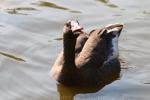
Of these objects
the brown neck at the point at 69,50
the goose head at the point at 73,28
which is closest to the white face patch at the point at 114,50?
the brown neck at the point at 69,50

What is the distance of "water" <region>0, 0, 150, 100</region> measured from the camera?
34.4 ft

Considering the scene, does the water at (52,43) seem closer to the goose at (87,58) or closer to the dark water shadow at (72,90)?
the dark water shadow at (72,90)

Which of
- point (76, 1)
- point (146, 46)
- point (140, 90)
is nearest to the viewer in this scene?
point (140, 90)

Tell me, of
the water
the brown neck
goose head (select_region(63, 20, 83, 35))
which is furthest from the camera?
the water

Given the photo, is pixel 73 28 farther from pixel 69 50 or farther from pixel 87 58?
pixel 87 58

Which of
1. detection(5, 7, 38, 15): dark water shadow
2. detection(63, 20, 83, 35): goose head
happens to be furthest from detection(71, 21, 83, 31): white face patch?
detection(5, 7, 38, 15): dark water shadow

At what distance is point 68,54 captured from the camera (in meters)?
10.5

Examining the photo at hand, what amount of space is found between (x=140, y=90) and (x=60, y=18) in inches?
138

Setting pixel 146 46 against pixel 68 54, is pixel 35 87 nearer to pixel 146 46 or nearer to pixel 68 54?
pixel 68 54

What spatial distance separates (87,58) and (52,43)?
151 centimetres

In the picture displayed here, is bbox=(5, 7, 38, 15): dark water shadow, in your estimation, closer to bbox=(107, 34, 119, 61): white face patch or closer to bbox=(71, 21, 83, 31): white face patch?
bbox=(107, 34, 119, 61): white face patch

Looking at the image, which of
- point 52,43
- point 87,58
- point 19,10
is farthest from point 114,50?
point 19,10

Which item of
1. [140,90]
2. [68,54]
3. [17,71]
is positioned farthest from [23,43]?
[140,90]

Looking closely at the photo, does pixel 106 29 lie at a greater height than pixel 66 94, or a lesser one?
greater
